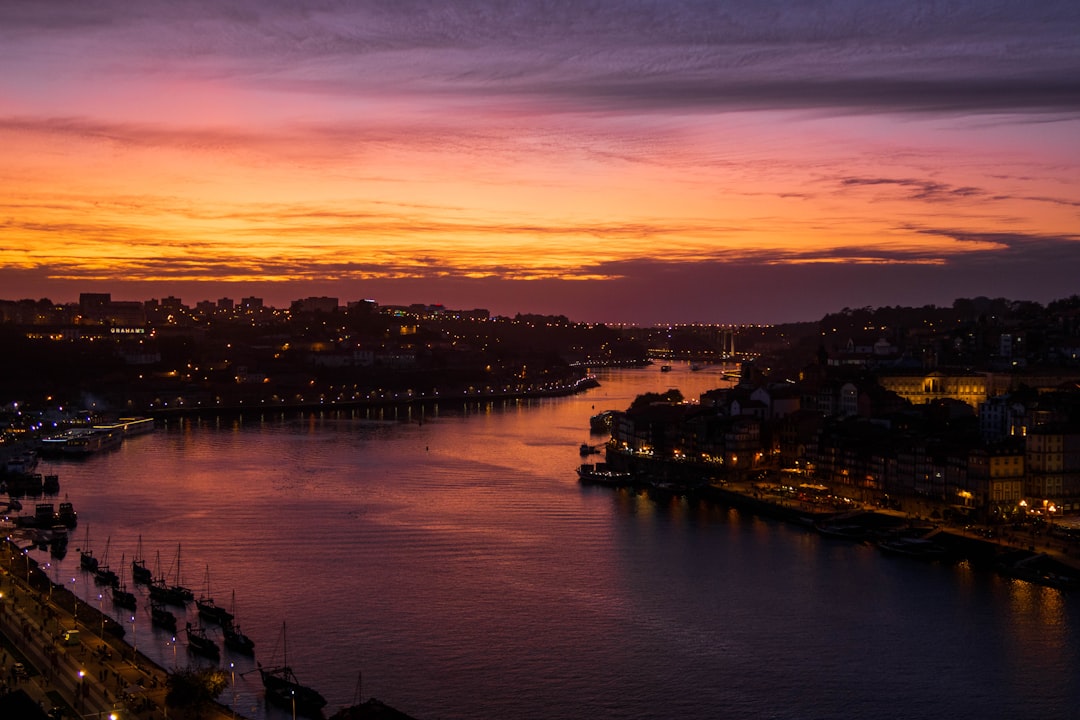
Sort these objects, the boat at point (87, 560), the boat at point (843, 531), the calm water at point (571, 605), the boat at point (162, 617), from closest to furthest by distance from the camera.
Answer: the calm water at point (571, 605), the boat at point (162, 617), the boat at point (87, 560), the boat at point (843, 531)

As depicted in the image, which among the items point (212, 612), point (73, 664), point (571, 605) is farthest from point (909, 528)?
point (73, 664)

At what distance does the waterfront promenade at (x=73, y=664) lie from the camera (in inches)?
248

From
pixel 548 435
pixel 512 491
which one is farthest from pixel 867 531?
pixel 548 435

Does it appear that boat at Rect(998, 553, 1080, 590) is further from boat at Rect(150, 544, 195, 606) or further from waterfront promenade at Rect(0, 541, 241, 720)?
waterfront promenade at Rect(0, 541, 241, 720)

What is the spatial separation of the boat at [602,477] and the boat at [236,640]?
8.02 m

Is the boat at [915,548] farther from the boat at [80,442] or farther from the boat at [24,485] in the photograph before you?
the boat at [80,442]

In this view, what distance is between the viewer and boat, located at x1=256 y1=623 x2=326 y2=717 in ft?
22.6

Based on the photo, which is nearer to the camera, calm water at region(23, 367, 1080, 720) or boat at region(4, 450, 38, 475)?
calm water at region(23, 367, 1080, 720)

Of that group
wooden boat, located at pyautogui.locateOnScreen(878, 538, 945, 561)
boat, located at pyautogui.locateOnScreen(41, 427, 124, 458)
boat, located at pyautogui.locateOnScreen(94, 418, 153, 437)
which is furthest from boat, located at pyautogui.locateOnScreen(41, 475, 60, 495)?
wooden boat, located at pyautogui.locateOnScreen(878, 538, 945, 561)

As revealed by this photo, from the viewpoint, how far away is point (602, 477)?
1596 centimetres

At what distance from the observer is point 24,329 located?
4128cm

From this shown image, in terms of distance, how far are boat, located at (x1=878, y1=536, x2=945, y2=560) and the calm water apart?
0.15 m

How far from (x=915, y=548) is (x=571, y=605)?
142 inches

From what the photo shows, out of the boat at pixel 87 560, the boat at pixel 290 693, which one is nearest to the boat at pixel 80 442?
the boat at pixel 87 560
